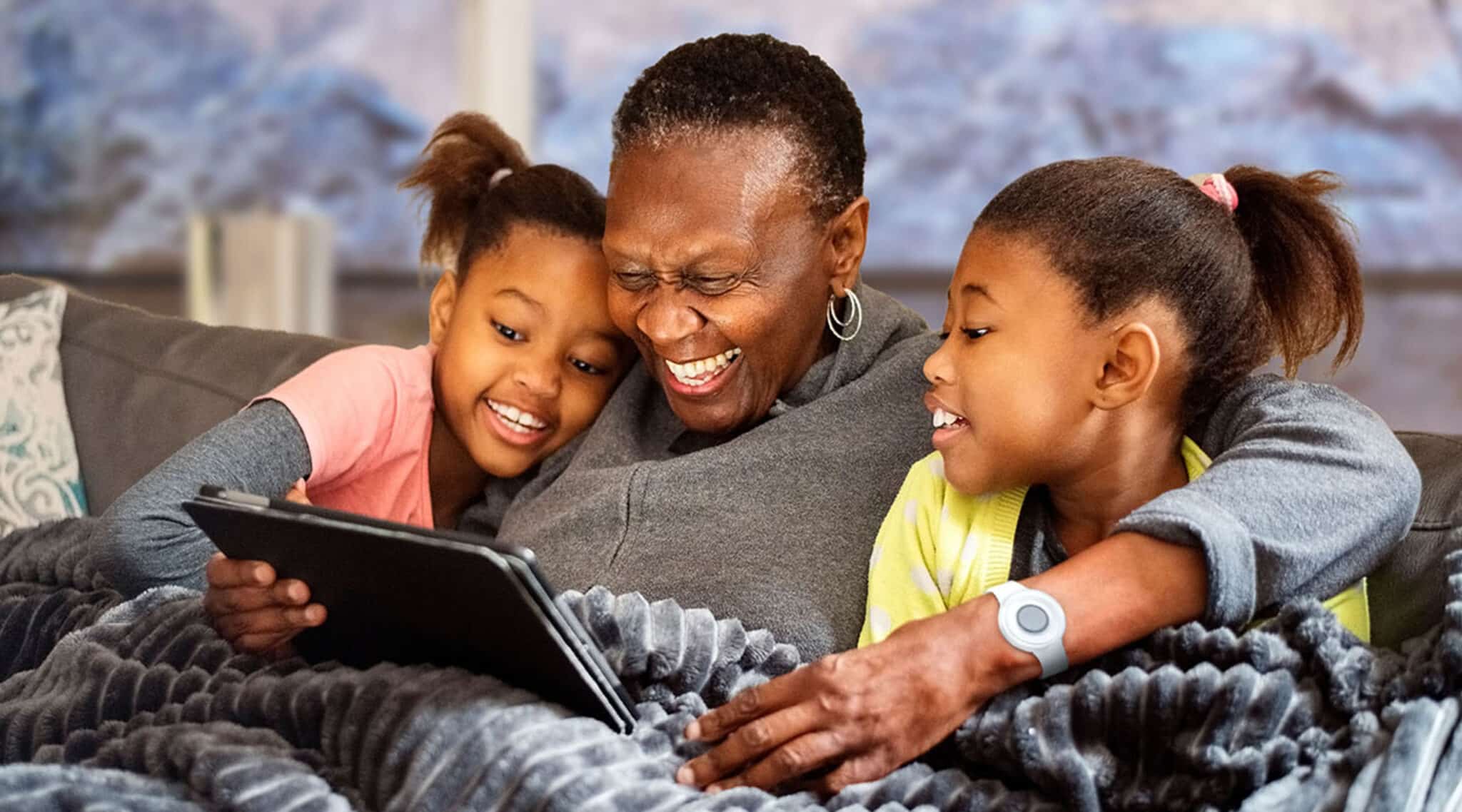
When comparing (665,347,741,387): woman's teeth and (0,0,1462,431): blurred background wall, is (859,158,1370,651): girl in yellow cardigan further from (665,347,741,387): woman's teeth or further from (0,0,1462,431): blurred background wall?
(0,0,1462,431): blurred background wall

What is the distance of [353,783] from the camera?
1.29 metres

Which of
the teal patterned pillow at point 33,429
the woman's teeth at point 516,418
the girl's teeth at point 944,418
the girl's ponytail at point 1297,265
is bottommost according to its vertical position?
the teal patterned pillow at point 33,429

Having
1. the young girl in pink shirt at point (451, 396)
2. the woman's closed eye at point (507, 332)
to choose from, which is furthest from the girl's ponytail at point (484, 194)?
the woman's closed eye at point (507, 332)

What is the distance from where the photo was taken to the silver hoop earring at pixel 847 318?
1837 mm

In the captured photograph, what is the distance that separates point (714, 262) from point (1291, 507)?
0.67 m

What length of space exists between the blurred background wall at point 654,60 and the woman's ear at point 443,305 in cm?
225

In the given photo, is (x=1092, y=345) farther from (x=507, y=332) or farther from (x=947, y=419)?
(x=507, y=332)

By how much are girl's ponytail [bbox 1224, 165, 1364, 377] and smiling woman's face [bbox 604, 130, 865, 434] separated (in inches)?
18.6

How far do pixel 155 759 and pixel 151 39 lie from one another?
166 inches

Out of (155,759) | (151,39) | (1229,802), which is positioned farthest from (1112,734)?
(151,39)

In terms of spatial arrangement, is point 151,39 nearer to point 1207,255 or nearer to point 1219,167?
point 1219,167

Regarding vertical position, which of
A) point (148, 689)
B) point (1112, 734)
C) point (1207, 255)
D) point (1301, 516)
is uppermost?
point (1207, 255)

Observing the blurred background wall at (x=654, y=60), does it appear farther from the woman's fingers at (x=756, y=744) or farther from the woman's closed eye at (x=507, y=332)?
the woman's fingers at (x=756, y=744)

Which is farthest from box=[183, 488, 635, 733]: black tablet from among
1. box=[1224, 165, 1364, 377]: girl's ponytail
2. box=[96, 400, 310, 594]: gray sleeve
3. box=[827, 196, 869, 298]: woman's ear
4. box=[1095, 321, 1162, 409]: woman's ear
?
box=[1224, 165, 1364, 377]: girl's ponytail
